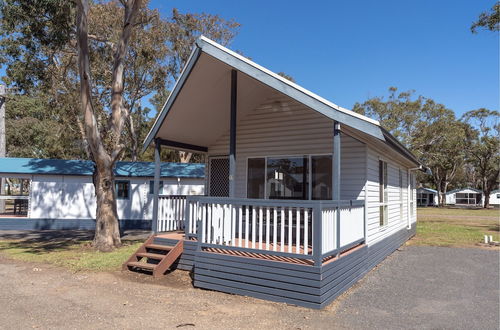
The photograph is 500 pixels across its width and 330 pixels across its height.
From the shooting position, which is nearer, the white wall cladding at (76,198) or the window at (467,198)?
the white wall cladding at (76,198)

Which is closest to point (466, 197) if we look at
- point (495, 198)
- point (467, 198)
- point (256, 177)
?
point (467, 198)

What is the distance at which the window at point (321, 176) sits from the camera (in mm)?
8930

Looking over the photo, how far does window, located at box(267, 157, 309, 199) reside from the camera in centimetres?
932

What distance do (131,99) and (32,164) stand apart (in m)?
6.93

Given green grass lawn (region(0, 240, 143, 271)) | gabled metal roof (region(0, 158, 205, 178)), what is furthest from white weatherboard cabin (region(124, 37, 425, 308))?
gabled metal roof (region(0, 158, 205, 178))

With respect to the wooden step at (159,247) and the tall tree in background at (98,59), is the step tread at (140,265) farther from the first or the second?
the tall tree in background at (98,59)

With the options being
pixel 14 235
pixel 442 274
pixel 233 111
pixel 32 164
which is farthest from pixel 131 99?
pixel 442 274

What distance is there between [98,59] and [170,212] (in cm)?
1262

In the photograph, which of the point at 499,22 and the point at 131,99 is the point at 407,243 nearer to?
the point at 499,22

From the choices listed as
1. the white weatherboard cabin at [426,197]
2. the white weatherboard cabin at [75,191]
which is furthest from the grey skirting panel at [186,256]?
the white weatherboard cabin at [426,197]

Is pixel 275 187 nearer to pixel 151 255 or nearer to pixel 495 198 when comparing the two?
pixel 151 255

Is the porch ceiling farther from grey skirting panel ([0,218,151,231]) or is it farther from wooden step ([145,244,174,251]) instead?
grey skirting panel ([0,218,151,231])

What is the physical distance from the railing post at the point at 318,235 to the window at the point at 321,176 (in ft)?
10.4

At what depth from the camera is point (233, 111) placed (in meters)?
7.75
